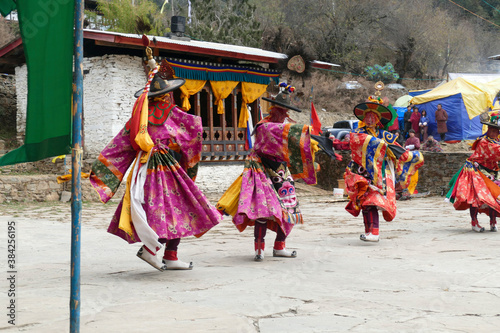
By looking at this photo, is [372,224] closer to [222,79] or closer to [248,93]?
[222,79]

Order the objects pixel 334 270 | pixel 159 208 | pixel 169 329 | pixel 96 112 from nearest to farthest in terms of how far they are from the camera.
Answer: pixel 169 329, pixel 159 208, pixel 334 270, pixel 96 112

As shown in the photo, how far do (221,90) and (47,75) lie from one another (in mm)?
13470

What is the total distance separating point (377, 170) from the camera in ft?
25.3

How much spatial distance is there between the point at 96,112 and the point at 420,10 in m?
33.4

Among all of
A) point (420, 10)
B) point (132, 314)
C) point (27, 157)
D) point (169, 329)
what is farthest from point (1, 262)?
point (420, 10)

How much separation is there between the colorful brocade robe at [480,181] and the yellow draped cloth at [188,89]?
25.3 feet

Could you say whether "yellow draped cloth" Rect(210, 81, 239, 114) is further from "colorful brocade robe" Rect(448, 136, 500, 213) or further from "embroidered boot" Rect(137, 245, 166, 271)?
"embroidered boot" Rect(137, 245, 166, 271)

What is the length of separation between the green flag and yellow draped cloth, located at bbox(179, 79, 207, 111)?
11946mm

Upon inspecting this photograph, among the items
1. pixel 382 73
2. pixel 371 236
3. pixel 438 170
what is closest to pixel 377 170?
pixel 371 236

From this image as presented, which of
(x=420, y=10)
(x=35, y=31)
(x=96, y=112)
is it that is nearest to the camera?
(x=35, y=31)

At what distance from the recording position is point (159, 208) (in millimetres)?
5262

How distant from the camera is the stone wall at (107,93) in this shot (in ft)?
48.5

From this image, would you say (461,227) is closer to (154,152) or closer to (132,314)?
(154,152)

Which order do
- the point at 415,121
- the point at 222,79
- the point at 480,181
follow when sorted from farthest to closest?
the point at 415,121
the point at 222,79
the point at 480,181
